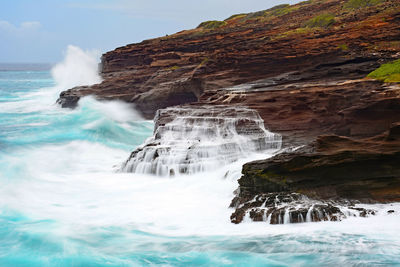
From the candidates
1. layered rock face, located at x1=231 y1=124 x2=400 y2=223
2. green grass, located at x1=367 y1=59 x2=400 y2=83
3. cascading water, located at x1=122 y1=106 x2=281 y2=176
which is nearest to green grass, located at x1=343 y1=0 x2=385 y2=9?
green grass, located at x1=367 y1=59 x2=400 y2=83

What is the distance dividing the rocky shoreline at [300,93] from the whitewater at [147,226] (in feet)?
2.83

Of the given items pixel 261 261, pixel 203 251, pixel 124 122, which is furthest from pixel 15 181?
pixel 124 122

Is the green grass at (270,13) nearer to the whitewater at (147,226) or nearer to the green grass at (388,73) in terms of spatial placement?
the green grass at (388,73)

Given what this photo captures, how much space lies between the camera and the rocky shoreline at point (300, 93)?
11.8 meters

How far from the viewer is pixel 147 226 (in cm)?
1212

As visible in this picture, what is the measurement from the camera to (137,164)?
17688mm

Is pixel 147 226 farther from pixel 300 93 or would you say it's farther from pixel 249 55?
pixel 249 55

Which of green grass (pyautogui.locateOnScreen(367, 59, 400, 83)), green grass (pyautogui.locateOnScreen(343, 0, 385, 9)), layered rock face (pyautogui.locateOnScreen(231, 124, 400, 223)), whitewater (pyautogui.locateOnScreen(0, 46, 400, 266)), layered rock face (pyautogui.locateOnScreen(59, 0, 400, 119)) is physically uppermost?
green grass (pyautogui.locateOnScreen(343, 0, 385, 9))

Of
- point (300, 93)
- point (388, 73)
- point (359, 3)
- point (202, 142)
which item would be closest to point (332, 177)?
point (202, 142)

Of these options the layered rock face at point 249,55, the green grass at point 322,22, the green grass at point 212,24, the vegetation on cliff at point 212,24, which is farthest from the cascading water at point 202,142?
the vegetation on cliff at point 212,24

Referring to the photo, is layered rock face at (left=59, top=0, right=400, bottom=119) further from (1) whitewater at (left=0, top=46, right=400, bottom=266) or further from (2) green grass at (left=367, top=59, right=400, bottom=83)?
(1) whitewater at (left=0, top=46, right=400, bottom=266)

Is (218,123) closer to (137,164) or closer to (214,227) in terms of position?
(137,164)

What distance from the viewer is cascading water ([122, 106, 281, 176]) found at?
1691 cm

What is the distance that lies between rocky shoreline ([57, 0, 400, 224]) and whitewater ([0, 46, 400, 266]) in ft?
2.83
